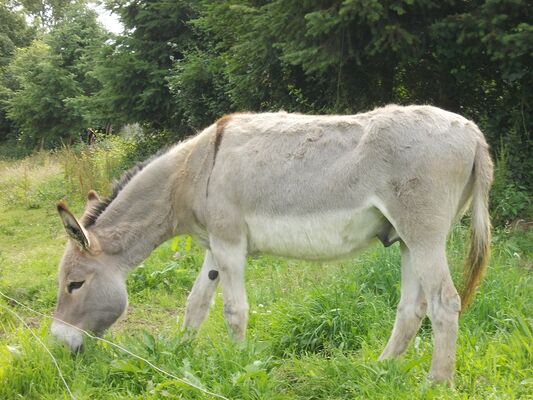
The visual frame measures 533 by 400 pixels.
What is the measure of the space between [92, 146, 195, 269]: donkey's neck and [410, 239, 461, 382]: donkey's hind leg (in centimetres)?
182

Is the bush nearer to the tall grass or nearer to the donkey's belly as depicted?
the donkey's belly

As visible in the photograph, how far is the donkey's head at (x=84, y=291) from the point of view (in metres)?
3.70

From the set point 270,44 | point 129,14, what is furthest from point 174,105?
point 270,44

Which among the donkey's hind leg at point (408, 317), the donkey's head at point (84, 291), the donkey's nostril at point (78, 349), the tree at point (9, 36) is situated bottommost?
the donkey's hind leg at point (408, 317)

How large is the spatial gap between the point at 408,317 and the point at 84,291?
2.22m

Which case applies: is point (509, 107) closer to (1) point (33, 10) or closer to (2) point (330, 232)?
(2) point (330, 232)

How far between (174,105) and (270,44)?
644 cm

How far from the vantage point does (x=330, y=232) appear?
11.4 ft

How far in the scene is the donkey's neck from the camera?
4.01 meters

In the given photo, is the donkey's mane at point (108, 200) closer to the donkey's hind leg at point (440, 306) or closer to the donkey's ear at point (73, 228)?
the donkey's ear at point (73, 228)

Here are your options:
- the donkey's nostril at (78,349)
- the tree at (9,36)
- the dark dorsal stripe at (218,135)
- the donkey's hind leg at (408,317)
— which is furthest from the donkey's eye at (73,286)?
the tree at (9,36)

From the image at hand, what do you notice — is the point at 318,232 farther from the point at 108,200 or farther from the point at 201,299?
the point at 108,200

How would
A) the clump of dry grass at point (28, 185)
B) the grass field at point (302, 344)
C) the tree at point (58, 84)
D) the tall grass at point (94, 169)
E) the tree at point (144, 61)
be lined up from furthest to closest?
1. the tree at point (58, 84)
2. the tree at point (144, 61)
3. the clump of dry grass at point (28, 185)
4. the tall grass at point (94, 169)
5. the grass field at point (302, 344)

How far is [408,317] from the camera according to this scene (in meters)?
3.61
